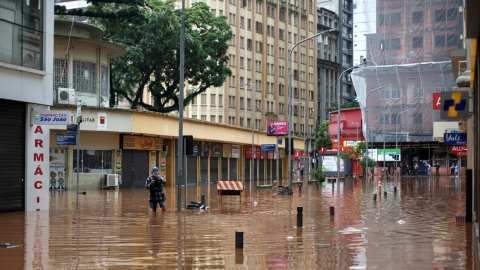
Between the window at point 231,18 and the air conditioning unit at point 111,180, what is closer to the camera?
the air conditioning unit at point 111,180

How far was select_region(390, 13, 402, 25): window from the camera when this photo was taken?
7312 cm

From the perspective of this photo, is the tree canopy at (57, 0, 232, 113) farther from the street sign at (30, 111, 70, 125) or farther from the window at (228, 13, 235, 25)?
the window at (228, 13, 235, 25)

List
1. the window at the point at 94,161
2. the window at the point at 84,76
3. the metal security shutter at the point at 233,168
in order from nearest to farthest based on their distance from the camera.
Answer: the window at the point at 84,76 < the window at the point at 94,161 < the metal security shutter at the point at 233,168

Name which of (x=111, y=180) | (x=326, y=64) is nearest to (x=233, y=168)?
(x=111, y=180)

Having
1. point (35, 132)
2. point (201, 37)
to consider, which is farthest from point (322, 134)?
point (35, 132)

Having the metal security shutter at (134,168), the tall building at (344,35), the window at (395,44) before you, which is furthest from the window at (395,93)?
the tall building at (344,35)

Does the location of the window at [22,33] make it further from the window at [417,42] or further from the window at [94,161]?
the window at [417,42]

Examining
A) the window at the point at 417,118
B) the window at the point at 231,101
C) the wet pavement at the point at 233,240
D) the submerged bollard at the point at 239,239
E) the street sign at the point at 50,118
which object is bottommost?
the wet pavement at the point at 233,240

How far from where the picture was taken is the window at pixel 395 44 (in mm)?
73188

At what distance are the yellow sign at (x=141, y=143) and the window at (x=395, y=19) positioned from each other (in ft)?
102

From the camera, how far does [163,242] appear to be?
15.1 meters

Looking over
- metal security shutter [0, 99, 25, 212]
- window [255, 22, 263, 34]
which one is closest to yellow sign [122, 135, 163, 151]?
metal security shutter [0, 99, 25, 212]

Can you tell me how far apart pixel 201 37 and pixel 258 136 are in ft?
45.4

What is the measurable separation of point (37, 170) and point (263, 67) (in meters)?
78.5
